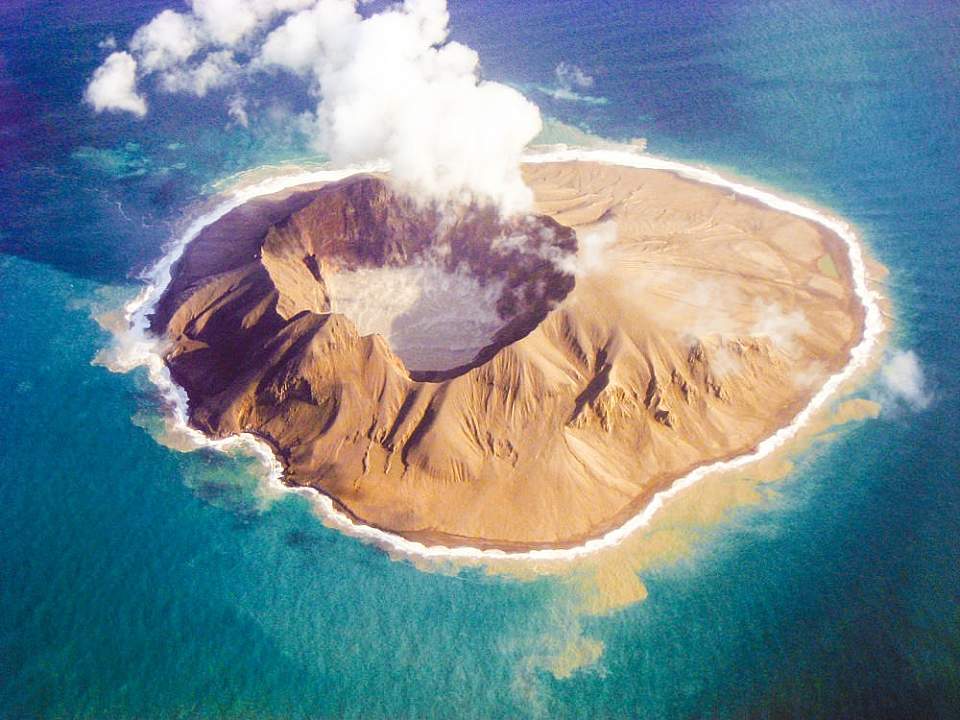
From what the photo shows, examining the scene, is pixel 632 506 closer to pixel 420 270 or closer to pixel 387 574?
pixel 387 574

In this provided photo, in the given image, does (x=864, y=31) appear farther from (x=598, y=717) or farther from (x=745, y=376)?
(x=598, y=717)

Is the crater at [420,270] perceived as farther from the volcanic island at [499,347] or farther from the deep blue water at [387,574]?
the deep blue water at [387,574]

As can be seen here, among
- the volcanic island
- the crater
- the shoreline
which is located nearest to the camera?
the shoreline

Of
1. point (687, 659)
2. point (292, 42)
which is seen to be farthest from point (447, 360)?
point (292, 42)

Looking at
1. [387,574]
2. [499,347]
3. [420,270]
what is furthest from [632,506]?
[420,270]

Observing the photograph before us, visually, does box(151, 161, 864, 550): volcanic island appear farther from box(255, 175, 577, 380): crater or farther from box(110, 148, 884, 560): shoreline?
box(110, 148, 884, 560): shoreline

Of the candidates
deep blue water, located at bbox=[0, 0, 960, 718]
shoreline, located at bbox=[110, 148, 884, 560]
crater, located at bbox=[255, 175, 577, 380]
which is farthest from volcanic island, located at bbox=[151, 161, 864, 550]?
deep blue water, located at bbox=[0, 0, 960, 718]
